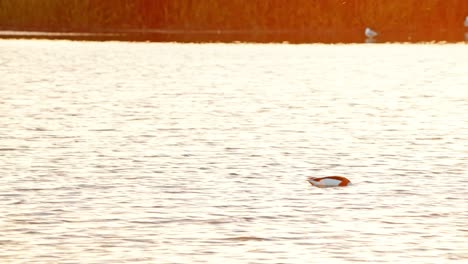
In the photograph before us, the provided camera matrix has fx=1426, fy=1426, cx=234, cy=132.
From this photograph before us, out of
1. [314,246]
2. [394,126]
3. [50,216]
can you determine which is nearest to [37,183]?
[50,216]

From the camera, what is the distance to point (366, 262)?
14078 mm

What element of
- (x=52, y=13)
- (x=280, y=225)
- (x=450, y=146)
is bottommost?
(x=280, y=225)

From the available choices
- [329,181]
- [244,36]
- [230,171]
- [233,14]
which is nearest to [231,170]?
[230,171]

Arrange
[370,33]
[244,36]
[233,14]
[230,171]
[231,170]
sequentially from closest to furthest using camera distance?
[230,171] < [231,170] < [370,33] < [233,14] < [244,36]

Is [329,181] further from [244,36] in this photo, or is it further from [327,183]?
[244,36]

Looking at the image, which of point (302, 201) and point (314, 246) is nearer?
point (314, 246)

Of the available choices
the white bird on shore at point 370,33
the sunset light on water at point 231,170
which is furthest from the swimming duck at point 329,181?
the white bird on shore at point 370,33

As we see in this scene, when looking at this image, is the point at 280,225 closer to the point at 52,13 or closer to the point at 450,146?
the point at 450,146

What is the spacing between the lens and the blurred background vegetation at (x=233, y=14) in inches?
3162

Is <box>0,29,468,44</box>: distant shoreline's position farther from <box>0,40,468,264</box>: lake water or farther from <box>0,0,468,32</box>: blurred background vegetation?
<box>0,40,468,264</box>: lake water

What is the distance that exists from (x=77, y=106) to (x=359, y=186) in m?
15.5

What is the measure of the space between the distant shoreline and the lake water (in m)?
33.6

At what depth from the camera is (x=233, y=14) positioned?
8119 centimetres

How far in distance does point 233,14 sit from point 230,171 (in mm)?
60610
